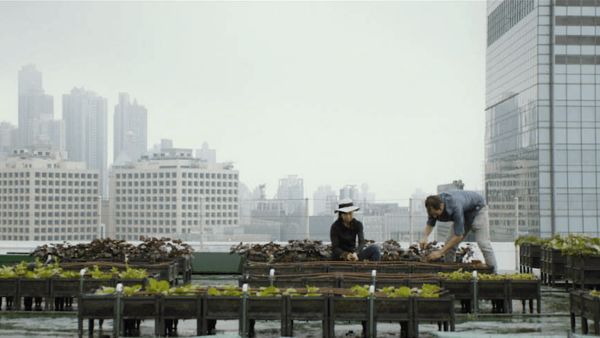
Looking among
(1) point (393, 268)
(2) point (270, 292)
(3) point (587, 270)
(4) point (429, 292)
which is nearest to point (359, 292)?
(4) point (429, 292)

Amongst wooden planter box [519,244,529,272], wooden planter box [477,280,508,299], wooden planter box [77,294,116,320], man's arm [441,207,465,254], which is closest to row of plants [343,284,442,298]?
wooden planter box [477,280,508,299]

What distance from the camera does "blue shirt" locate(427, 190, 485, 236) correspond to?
40.8 feet

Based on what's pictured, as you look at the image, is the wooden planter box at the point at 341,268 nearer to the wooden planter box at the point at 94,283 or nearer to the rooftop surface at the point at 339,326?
the rooftop surface at the point at 339,326

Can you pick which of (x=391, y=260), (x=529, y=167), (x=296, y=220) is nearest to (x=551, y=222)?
(x=529, y=167)

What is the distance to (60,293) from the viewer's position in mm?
11758

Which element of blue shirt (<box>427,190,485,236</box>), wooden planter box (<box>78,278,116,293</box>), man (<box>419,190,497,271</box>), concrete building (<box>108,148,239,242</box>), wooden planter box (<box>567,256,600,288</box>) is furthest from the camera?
concrete building (<box>108,148,239,242</box>)

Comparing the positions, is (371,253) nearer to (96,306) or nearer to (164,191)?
(96,306)

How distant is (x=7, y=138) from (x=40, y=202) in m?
42.0

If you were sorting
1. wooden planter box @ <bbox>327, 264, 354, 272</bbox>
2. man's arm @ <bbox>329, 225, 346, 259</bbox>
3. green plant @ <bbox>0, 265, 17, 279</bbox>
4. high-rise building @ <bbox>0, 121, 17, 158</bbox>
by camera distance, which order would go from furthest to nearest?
high-rise building @ <bbox>0, 121, 17, 158</bbox> < man's arm @ <bbox>329, 225, 346, 259</bbox> < wooden planter box @ <bbox>327, 264, 354, 272</bbox> < green plant @ <bbox>0, 265, 17, 279</bbox>

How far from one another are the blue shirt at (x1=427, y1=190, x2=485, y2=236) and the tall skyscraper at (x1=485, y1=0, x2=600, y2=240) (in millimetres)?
98743

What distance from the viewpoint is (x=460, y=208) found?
12539mm

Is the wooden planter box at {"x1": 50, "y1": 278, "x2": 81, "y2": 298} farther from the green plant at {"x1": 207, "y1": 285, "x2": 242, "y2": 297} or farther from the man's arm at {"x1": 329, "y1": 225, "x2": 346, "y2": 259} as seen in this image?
the man's arm at {"x1": 329, "y1": 225, "x2": 346, "y2": 259}

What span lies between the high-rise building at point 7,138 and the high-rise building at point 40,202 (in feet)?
64.6

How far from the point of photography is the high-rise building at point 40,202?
132m
